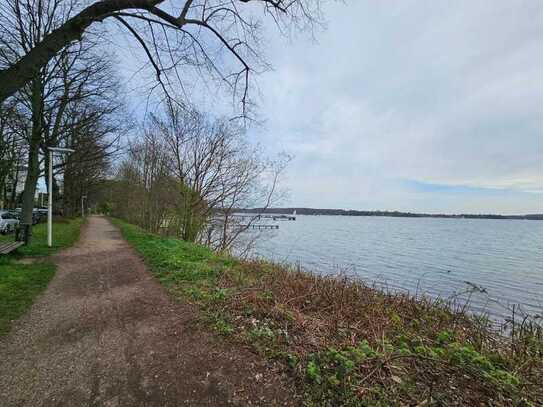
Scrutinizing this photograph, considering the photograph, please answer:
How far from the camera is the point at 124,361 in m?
2.94

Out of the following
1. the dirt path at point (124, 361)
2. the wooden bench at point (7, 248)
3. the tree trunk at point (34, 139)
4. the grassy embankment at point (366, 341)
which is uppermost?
the tree trunk at point (34, 139)

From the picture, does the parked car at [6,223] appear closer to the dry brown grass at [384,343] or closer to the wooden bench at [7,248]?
the wooden bench at [7,248]

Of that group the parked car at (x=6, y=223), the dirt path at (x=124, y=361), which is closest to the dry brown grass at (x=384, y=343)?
the dirt path at (x=124, y=361)

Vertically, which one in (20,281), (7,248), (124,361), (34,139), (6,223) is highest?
(34,139)

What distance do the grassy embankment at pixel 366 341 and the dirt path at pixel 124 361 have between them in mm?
322

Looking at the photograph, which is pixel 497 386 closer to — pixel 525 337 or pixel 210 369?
pixel 525 337

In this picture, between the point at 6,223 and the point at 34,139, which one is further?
the point at 6,223

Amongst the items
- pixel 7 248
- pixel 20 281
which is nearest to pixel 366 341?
pixel 20 281

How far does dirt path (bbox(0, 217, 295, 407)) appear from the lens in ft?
8.03

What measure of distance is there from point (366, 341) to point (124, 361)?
254 centimetres

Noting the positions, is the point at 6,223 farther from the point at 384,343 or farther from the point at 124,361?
the point at 384,343

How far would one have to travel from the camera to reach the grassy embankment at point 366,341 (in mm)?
2314

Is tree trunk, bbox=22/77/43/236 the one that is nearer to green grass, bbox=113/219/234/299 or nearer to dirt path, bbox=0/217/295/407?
green grass, bbox=113/219/234/299

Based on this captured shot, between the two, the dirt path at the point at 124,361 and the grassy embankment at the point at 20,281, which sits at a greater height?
the grassy embankment at the point at 20,281
